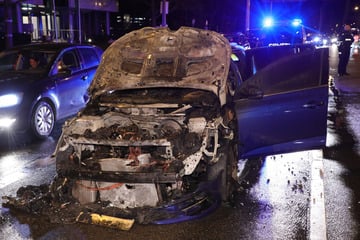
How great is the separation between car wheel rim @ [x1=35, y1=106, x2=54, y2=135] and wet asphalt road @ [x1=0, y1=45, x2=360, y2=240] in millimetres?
511

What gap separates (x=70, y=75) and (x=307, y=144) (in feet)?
16.3

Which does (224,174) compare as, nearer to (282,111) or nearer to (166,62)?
(282,111)

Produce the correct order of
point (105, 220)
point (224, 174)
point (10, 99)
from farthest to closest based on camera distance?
1. point (10, 99)
2. point (224, 174)
3. point (105, 220)

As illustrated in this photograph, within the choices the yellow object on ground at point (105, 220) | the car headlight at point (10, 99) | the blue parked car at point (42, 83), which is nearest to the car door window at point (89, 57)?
the blue parked car at point (42, 83)

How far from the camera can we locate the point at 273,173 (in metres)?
5.89

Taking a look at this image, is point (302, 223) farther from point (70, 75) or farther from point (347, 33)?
point (347, 33)

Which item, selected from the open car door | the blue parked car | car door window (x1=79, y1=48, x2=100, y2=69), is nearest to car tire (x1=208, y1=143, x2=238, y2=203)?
the open car door

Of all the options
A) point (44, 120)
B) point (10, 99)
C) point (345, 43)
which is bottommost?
point (44, 120)

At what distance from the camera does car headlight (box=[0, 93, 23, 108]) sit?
7152 mm

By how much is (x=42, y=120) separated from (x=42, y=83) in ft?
2.21

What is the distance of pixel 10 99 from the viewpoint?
23.7ft

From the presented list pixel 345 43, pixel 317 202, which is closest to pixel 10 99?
pixel 317 202

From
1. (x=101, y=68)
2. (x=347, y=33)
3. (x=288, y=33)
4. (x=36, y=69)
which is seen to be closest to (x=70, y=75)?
(x=36, y=69)

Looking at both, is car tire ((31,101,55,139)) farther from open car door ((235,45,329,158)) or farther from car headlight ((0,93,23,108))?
open car door ((235,45,329,158))
